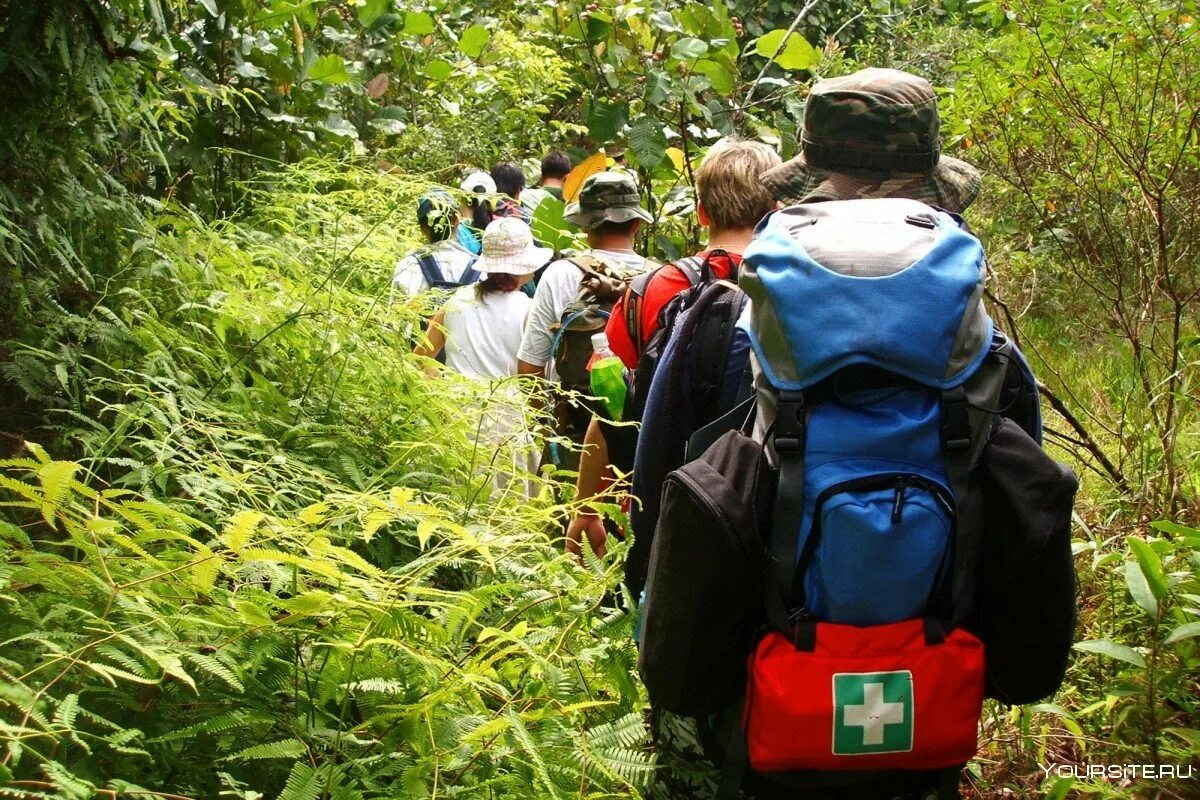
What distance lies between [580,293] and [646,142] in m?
2.09

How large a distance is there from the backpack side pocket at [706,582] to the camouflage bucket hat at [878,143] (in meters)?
0.74

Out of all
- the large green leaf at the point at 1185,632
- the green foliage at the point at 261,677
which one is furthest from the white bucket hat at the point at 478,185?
the large green leaf at the point at 1185,632

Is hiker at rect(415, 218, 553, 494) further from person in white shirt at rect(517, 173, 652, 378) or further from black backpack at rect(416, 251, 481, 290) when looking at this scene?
person in white shirt at rect(517, 173, 652, 378)

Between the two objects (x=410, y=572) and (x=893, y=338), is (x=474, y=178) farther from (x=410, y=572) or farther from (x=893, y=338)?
(x=893, y=338)

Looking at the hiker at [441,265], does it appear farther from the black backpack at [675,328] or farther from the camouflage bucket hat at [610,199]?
the black backpack at [675,328]

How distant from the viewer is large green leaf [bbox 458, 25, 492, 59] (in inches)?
366

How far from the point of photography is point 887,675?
187 cm

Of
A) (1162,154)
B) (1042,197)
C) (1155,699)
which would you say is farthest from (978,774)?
(1042,197)

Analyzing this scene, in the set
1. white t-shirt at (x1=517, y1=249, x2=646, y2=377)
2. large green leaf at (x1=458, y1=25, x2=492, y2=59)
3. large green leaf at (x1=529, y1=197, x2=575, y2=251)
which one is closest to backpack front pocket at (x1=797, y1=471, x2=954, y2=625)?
white t-shirt at (x1=517, y1=249, x2=646, y2=377)

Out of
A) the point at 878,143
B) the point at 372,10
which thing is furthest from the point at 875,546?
the point at 372,10

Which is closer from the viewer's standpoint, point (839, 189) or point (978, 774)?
point (839, 189)

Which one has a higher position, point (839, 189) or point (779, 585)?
point (839, 189)

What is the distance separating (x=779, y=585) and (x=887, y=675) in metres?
0.24

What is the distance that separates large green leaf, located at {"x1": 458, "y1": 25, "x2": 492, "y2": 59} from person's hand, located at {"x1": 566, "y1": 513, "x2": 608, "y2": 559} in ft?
20.9
